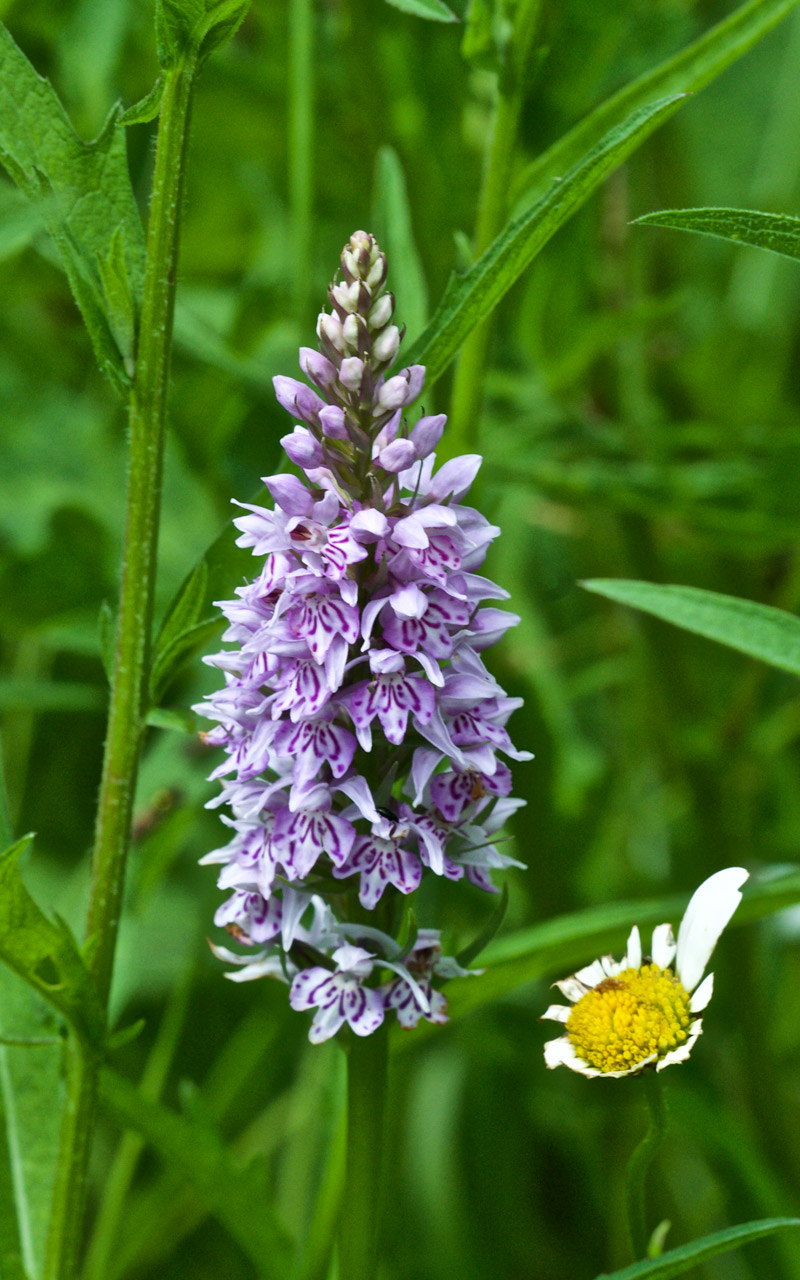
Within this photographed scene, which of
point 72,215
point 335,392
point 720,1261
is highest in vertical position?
point 72,215

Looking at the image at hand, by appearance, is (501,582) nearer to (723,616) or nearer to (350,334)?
(723,616)

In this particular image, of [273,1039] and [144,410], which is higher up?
[144,410]

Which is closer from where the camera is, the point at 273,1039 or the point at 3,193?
the point at 3,193

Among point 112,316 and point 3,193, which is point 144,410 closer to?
point 112,316

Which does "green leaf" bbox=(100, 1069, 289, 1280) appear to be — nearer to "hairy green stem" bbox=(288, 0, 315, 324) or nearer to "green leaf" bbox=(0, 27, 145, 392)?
"green leaf" bbox=(0, 27, 145, 392)

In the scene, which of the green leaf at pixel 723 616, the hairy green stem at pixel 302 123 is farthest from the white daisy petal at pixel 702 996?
the hairy green stem at pixel 302 123

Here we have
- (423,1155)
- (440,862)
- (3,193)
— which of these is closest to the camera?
(440,862)

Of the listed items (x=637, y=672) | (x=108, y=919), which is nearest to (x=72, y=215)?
(x=108, y=919)

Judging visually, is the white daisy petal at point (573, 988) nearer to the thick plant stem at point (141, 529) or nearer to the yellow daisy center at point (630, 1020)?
the yellow daisy center at point (630, 1020)
